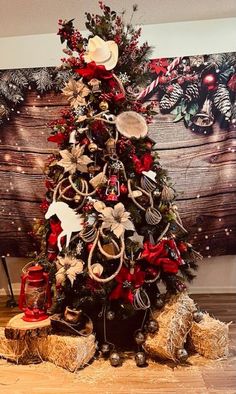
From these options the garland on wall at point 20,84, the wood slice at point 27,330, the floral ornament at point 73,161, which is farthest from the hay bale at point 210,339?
the garland on wall at point 20,84

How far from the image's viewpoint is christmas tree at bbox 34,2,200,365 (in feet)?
7.74

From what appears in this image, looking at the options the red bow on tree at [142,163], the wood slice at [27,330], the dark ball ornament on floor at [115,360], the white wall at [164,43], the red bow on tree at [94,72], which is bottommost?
the dark ball ornament on floor at [115,360]

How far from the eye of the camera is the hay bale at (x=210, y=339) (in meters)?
2.43

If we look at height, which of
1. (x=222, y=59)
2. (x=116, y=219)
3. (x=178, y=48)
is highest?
(x=178, y=48)

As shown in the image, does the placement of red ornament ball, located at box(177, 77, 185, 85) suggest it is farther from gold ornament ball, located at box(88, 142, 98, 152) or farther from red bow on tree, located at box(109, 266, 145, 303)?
red bow on tree, located at box(109, 266, 145, 303)

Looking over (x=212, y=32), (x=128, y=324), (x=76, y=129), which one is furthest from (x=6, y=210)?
(x=212, y=32)

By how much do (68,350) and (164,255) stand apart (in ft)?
2.55

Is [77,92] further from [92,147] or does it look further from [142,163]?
[142,163]

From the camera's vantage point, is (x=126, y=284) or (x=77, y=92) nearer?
(x=126, y=284)

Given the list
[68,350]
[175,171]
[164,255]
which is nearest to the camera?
[68,350]

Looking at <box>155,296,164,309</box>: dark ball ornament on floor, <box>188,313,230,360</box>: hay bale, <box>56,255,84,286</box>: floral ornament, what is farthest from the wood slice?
<box>188,313,230,360</box>: hay bale

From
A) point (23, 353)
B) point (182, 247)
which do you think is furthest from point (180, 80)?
point (23, 353)

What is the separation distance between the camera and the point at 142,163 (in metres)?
2.46

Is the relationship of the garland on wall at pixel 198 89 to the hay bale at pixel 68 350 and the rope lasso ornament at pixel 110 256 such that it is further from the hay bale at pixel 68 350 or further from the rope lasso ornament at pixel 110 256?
the hay bale at pixel 68 350
